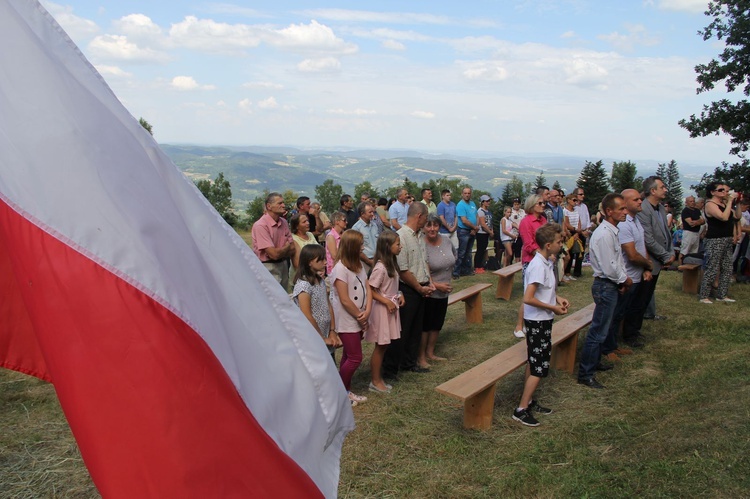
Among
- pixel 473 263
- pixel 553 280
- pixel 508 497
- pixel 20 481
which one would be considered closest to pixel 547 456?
pixel 508 497

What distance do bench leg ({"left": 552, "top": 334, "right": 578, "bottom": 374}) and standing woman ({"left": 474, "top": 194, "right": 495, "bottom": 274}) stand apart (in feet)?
18.5

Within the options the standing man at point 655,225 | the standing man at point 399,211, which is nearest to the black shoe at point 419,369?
the standing man at point 655,225

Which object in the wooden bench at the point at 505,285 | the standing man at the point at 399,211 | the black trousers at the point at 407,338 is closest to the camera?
the black trousers at the point at 407,338

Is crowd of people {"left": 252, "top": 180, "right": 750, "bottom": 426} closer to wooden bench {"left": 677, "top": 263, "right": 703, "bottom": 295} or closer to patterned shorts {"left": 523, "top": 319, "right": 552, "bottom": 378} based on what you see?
patterned shorts {"left": 523, "top": 319, "right": 552, "bottom": 378}

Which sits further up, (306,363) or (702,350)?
(306,363)

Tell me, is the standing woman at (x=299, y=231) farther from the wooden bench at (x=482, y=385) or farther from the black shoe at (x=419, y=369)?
the wooden bench at (x=482, y=385)

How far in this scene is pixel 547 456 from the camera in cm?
462

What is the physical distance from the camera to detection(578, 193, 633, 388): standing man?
585cm

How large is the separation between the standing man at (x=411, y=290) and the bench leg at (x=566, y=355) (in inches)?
62.0

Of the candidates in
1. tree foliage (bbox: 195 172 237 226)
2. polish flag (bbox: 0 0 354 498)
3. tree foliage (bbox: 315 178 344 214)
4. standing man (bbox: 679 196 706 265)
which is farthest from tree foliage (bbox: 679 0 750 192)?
tree foliage (bbox: 315 178 344 214)

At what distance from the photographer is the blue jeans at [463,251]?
12.1 m

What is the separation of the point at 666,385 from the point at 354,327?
3437 millimetres

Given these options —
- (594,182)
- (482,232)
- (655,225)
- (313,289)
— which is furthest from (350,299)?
(594,182)

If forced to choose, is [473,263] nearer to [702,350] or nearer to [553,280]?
[702,350]
